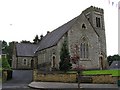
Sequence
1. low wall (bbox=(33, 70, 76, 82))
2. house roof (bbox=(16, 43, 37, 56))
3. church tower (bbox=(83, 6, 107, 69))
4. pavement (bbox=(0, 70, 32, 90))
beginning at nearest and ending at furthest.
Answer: pavement (bbox=(0, 70, 32, 90)), low wall (bbox=(33, 70, 76, 82)), church tower (bbox=(83, 6, 107, 69)), house roof (bbox=(16, 43, 37, 56))

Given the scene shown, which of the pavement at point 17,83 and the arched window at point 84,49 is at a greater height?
the arched window at point 84,49

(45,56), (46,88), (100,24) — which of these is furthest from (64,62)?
(100,24)

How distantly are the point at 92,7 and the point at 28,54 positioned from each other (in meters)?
19.5

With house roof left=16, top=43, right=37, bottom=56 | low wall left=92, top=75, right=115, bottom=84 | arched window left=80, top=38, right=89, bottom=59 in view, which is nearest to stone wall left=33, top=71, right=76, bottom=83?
low wall left=92, top=75, right=115, bottom=84

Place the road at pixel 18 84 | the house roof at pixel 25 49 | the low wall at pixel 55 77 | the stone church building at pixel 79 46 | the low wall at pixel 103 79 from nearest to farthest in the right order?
the road at pixel 18 84 → the low wall at pixel 103 79 → the low wall at pixel 55 77 → the stone church building at pixel 79 46 → the house roof at pixel 25 49

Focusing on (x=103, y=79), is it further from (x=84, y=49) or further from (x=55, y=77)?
(x=84, y=49)

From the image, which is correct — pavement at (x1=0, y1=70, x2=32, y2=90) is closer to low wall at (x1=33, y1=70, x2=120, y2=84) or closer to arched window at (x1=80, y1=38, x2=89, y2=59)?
low wall at (x1=33, y1=70, x2=120, y2=84)

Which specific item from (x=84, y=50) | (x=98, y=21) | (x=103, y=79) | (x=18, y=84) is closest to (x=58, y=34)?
(x=84, y=50)

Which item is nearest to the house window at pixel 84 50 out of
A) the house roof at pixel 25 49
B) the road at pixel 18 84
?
the house roof at pixel 25 49

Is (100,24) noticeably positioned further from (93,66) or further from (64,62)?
(64,62)

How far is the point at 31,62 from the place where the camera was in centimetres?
5716

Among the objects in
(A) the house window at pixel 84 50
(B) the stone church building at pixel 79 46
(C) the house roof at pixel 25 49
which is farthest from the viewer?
(C) the house roof at pixel 25 49

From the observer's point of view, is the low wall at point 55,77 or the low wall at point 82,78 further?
the low wall at point 55,77

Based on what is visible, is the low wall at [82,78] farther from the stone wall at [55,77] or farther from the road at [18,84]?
the road at [18,84]
